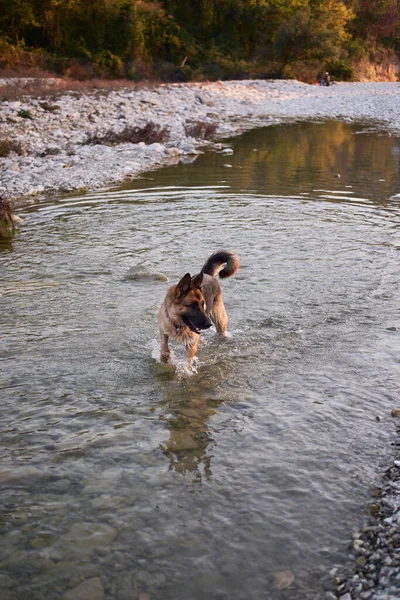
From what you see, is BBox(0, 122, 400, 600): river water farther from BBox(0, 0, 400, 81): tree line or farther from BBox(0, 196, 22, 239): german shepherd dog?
BBox(0, 0, 400, 81): tree line

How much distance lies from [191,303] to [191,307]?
0.04 meters

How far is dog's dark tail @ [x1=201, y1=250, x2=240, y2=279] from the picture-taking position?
7004 mm

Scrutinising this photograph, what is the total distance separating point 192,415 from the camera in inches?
227

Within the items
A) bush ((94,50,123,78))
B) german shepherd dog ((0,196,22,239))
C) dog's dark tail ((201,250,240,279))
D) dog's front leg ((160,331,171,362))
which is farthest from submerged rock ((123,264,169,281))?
bush ((94,50,123,78))

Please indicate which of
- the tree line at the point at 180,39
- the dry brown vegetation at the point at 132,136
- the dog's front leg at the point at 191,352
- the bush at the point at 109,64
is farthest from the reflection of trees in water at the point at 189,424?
the bush at the point at 109,64

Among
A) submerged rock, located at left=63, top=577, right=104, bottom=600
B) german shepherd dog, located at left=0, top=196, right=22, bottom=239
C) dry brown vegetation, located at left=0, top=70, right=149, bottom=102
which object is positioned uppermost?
dry brown vegetation, located at left=0, top=70, right=149, bottom=102

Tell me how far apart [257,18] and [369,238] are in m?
48.9

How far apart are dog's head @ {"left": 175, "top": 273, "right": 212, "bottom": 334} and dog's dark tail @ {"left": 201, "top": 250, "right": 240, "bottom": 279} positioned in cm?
88

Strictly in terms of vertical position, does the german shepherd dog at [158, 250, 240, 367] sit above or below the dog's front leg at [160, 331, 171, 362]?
above

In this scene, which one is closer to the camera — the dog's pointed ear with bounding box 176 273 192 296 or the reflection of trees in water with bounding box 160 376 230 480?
the reflection of trees in water with bounding box 160 376 230 480

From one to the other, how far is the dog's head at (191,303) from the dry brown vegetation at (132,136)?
51.1 feet

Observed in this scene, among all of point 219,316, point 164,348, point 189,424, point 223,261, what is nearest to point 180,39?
Answer: point 223,261

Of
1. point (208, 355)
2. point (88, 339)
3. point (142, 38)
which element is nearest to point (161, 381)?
point (208, 355)

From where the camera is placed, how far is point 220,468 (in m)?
4.91
